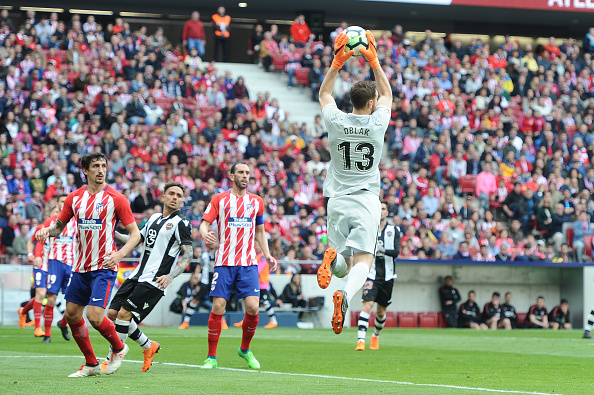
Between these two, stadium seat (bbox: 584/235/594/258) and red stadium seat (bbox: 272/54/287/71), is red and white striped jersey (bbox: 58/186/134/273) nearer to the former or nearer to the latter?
stadium seat (bbox: 584/235/594/258)

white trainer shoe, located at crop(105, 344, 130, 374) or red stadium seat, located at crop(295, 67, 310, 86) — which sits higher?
red stadium seat, located at crop(295, 67, 310, 86)

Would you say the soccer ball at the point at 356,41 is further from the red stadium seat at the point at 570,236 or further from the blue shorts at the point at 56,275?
the red stadium seat at the point at 570,236

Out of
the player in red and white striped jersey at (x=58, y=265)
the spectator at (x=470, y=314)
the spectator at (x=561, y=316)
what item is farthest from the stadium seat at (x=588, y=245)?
the player in red and white striped jersey at (x=58, y=265)

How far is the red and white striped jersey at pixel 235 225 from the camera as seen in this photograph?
11.5 metres

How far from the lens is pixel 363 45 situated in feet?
29.1

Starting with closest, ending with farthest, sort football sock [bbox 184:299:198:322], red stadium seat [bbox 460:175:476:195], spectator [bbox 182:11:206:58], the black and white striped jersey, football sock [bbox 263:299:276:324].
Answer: the black and white striped jersey, football sock [bbox 184:299:198:322], football sock [bbox 263:299:276:324], red stadium seat [bbox 460:175:476:195], spectator [bbox 182:11:206:58]

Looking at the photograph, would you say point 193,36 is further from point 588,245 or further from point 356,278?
point 356,278

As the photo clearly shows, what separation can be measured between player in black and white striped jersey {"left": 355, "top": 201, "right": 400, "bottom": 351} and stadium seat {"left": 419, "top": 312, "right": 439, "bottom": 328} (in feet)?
31.4

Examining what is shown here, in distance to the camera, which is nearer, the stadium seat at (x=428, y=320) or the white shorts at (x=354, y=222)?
the white shorts at (x=354, y=222)

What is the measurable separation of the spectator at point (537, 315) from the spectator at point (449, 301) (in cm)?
214

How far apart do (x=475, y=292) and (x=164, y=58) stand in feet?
41.3

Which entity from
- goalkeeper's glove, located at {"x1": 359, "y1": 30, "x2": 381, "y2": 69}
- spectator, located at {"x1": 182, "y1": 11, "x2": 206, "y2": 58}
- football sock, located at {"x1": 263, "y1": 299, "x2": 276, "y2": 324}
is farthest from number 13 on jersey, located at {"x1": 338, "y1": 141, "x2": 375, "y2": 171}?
spectator, located at {"x1": 182, "y1": 11, "x2": 206, "y2": 58}

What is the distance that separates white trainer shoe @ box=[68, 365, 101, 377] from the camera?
971 centimetres

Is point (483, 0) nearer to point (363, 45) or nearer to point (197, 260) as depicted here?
point (197, 260)
